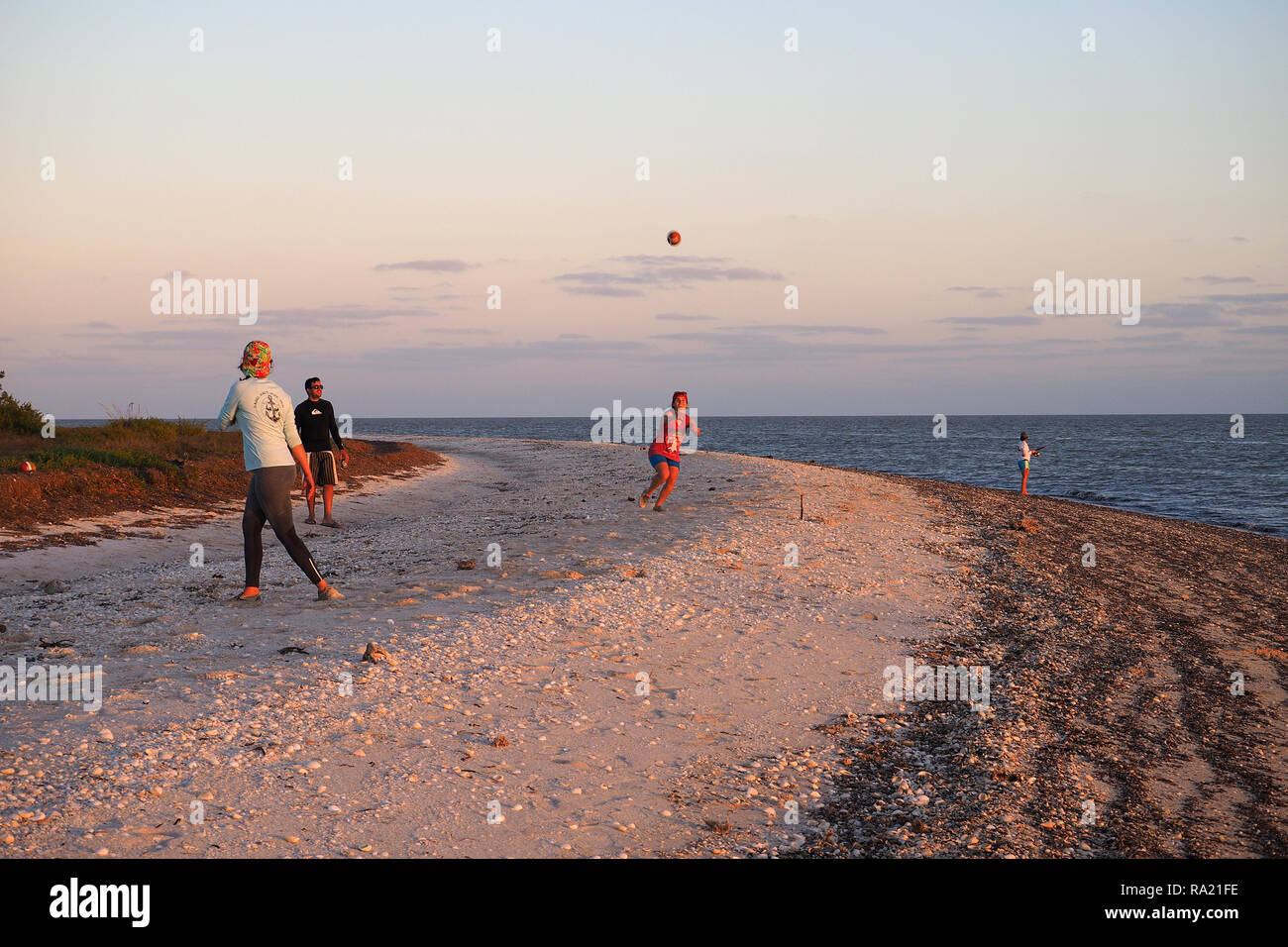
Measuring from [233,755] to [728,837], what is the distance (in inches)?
119

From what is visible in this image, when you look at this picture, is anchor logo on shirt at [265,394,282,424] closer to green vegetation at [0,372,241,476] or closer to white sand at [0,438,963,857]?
white sand at [0,438,963,857]

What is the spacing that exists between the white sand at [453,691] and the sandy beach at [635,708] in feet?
0.10

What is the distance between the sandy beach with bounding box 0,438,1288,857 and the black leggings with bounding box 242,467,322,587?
0.59 meters

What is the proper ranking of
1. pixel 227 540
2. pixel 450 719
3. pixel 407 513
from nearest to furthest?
pixel 450 719, pixel 227 540, pixel 407 513

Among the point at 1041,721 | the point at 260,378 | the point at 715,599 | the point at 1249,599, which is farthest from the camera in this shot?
the point at 1249,599

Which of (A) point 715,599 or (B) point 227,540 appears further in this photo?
(B) point 227,540

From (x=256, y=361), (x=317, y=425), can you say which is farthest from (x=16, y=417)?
(x=256, y=361)

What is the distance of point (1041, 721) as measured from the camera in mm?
7320

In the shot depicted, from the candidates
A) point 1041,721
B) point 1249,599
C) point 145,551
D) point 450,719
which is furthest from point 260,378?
point 1249,599

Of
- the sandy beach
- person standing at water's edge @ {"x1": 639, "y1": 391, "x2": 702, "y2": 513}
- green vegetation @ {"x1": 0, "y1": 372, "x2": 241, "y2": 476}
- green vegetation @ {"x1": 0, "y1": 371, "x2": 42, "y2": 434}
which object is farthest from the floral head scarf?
green vegetation @ {"x1": 0, "y1": 371, "x2": 42, "y2": 434}

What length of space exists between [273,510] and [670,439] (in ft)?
27.4

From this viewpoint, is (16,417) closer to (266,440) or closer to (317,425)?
(317,425)

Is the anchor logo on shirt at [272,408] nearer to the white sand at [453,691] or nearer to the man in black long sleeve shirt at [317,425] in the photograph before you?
the white sand at [453,691]
